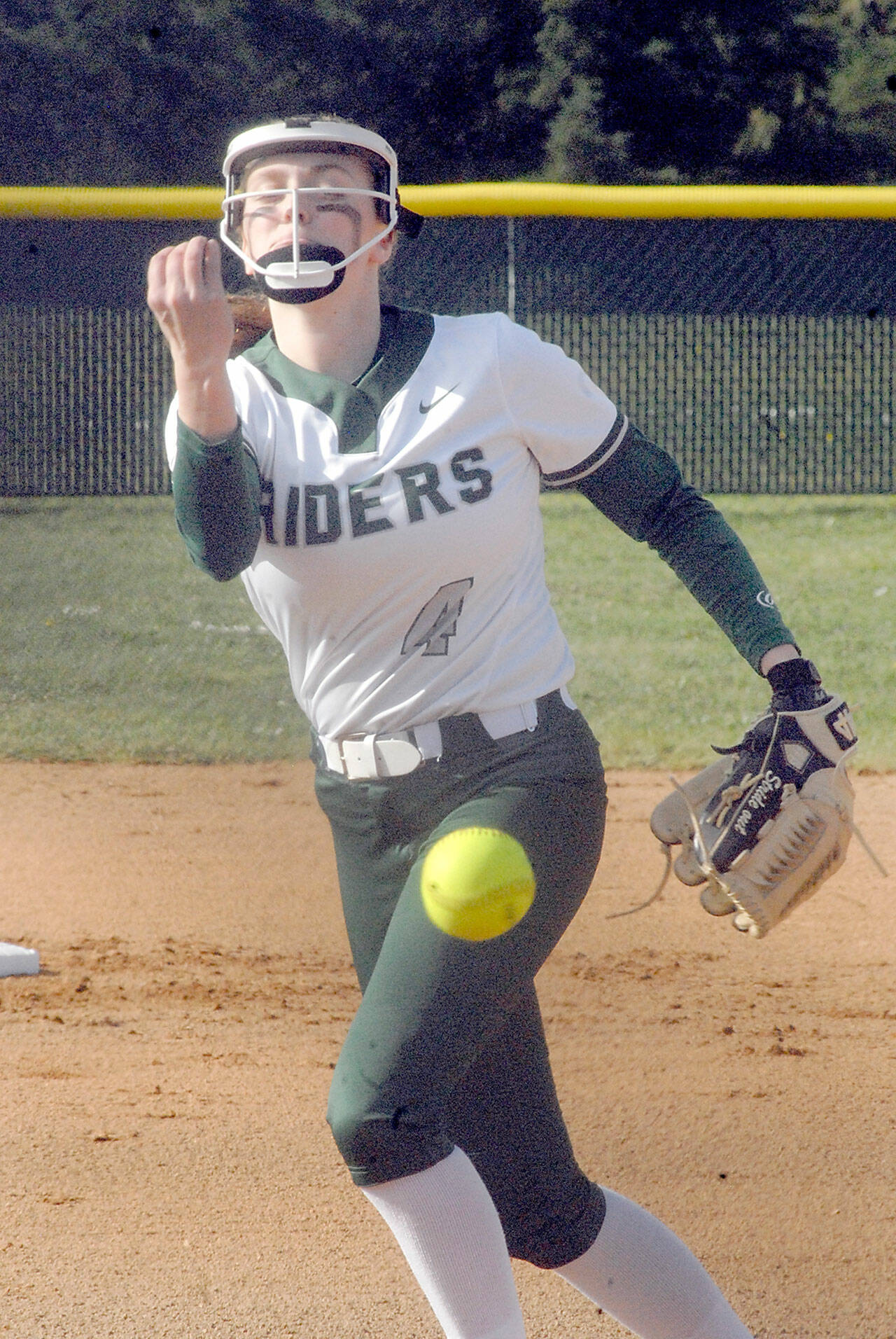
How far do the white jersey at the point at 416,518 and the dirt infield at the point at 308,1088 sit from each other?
3.79 ft

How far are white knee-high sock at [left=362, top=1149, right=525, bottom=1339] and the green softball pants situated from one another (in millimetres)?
37

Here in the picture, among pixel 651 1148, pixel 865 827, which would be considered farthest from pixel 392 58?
pixel 651 1148

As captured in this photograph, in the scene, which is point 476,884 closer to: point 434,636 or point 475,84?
point 434,636

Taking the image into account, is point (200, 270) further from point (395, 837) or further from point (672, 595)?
point (672, 595)

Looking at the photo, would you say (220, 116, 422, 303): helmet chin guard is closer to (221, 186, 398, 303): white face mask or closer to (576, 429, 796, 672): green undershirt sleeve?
(221, 186, 398, 303): white face mask

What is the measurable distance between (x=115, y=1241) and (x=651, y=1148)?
1.13 metres

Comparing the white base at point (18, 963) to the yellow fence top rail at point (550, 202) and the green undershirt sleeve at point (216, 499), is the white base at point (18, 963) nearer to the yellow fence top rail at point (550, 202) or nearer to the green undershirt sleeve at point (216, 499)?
the green undershirt sleeve at point (216, 499)

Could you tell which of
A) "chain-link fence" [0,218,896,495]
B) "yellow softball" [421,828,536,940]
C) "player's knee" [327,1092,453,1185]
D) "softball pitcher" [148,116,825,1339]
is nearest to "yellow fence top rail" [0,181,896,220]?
"chain-link fence" [0,218,896,495]

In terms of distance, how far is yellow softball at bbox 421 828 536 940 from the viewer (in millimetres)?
1938

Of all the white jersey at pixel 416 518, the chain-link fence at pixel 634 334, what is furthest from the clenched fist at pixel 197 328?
the chain-link fence at pixel 634 334

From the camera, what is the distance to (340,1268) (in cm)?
272

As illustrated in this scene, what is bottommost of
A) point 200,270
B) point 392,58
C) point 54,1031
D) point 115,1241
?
point 392,58

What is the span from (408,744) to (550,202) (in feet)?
31.7

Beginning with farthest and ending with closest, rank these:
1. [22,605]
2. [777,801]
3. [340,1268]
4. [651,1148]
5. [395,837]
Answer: [22,605]
[651,1148]
[340,1268]
[777,801]
[395,837]
